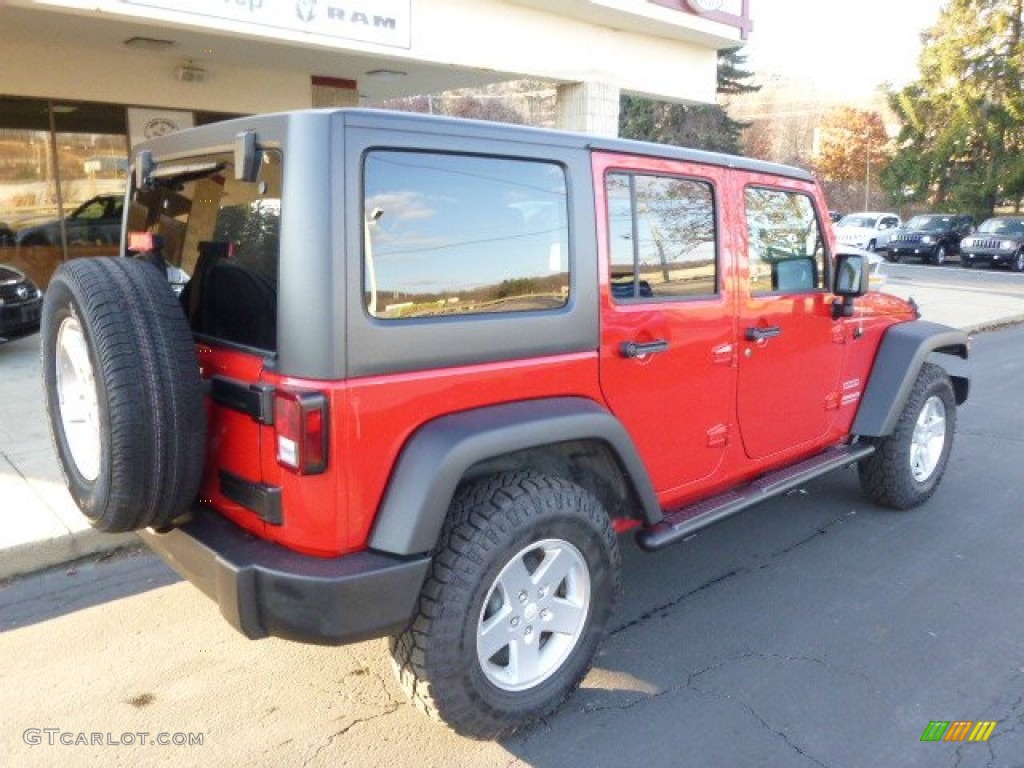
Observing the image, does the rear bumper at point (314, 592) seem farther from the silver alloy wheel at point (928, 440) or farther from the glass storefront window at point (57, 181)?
the glass storefront window at point (57, 181)

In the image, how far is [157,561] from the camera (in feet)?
13.5

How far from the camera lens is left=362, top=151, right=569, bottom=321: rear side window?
2.43 metres

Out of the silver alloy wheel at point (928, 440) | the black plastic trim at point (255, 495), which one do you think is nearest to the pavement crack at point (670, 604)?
the silver alloy wheel at point (928, 440)

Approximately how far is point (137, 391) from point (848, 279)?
3227 mm

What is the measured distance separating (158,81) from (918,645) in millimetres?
10566

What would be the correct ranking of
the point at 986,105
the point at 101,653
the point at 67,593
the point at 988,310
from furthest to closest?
the point at 986,105
the point at 988,310
the point at 67,593
the point at 101,653

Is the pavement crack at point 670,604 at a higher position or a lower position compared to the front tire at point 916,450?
lower

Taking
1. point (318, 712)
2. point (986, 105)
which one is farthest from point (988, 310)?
point (986, 105)

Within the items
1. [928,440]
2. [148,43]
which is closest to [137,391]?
[928,440]

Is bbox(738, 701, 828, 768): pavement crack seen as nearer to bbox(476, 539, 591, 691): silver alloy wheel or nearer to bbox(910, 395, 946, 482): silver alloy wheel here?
bbox(476, 539, 591, 691): silver alloy wheel

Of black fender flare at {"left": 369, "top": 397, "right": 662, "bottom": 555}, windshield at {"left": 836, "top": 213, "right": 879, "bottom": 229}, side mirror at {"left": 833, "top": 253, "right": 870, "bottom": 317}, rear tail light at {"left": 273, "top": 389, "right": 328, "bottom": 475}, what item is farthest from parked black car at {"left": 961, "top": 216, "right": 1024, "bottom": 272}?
rear tail light at {"left": 273, "top": 389, "right": 328, "bottom": 475}

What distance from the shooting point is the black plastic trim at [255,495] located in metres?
2.45

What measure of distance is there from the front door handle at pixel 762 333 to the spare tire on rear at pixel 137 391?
225 centimetres

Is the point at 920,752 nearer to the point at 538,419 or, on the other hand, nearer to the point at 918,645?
the point at 918,645
